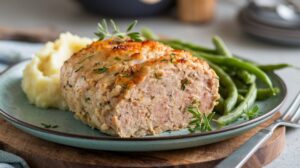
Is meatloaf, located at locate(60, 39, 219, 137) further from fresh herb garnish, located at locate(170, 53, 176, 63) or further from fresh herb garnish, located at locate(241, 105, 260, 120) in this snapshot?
fresh herb garnish, located at locate(241, 105, 260, 120)

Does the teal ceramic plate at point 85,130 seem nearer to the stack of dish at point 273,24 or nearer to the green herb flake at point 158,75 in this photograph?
the green herb flake at point 158,75

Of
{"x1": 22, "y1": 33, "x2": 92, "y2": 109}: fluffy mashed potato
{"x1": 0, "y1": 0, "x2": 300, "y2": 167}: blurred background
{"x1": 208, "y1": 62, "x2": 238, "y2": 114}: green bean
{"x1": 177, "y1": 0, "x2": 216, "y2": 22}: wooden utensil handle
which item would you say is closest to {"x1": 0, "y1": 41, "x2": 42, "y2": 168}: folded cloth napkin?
{"x1": 0, "y1": 0, "x2": 300, "y2": 167}: blurred background

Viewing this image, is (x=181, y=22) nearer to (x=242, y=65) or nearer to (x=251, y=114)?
(x=242, y=65)

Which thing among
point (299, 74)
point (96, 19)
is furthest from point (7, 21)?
point (299, 74)

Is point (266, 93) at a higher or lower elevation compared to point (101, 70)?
lower

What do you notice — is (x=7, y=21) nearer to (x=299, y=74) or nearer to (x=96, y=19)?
(x=96, y=19)

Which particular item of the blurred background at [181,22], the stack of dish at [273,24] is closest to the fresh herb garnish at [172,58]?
the blurred background at [181,22]

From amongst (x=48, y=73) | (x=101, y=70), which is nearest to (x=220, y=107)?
(x=101, y=70)
